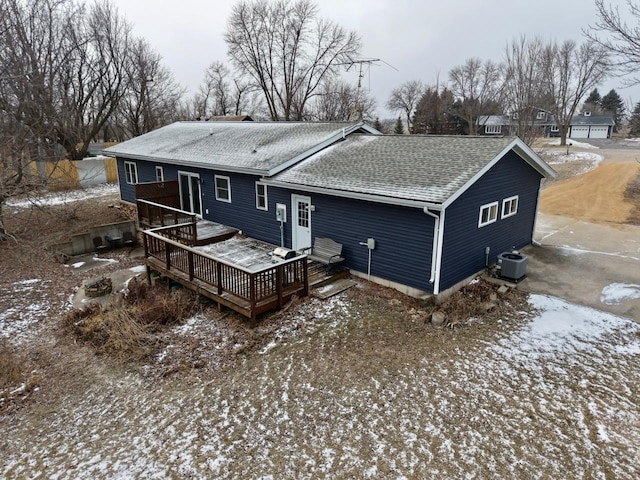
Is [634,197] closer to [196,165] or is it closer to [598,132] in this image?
[196,165]

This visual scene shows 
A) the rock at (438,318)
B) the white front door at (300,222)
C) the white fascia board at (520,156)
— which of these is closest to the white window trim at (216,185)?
the white front door at (300,222)

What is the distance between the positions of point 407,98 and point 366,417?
6075 centimetres

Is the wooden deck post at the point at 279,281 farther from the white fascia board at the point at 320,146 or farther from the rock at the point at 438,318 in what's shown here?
the white fascia board at the point at 320,146

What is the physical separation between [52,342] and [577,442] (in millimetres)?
9626

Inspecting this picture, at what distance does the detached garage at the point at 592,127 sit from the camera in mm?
64875

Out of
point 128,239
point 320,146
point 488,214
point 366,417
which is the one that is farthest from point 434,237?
point 128,239

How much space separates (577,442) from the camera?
5254mm

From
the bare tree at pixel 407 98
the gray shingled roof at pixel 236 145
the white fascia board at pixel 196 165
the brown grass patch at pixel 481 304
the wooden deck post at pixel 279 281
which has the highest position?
the bare tree at pixel 407 98

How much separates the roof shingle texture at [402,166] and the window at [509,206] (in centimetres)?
181

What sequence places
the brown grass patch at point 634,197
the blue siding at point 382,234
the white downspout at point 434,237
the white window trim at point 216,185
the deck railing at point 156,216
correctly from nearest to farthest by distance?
the white downspout at point 434,237 → the blue siding at point 382,234 → the white window trim at point 216,185 → the deck railing at point 156,216 → the brown grass patch at point 634,197

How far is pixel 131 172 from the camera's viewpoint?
62.3 ft

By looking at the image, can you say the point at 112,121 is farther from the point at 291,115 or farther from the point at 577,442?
the point at 577,442

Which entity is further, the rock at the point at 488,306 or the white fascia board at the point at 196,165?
the white fascia board at the point at 196,165

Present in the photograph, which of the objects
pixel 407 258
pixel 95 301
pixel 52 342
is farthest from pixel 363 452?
pixel 95 301
